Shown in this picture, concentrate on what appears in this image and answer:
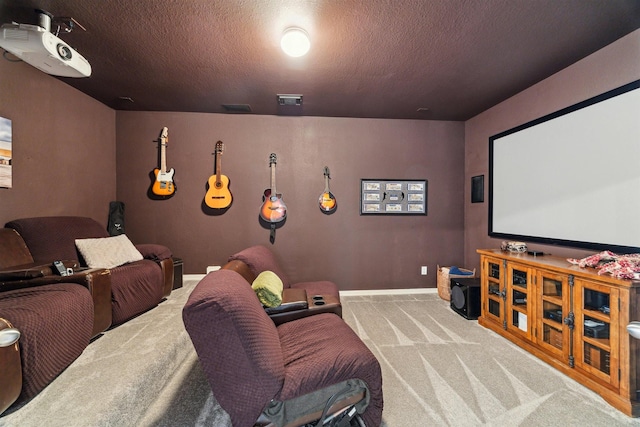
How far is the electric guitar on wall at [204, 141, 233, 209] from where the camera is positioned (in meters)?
3.47

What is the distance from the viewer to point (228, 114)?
3.56 meters

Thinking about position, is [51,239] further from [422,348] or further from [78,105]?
[422,348]

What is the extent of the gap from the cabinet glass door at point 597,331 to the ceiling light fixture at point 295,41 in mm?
2654

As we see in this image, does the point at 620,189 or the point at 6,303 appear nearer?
the point at 6,303

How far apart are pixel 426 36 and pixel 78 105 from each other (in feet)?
12.1

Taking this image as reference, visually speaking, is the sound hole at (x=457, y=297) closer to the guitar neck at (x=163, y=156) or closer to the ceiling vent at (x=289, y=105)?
the ceiling vent at (x=289, y=105)

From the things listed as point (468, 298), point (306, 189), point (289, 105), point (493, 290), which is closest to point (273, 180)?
point (306, 189)

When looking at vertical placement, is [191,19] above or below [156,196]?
above

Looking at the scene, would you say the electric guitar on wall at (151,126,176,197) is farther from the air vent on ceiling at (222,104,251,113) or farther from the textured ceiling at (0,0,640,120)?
the air vent on ceiling at (222,104,251,113)

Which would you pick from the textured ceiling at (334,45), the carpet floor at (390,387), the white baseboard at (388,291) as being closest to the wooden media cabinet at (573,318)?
the carpet floor at (390,387)

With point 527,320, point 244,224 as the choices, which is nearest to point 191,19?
point 244,224

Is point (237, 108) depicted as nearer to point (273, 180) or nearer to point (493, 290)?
point (273, 180)

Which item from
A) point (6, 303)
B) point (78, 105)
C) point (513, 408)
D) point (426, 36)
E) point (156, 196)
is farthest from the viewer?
point (156, 196)

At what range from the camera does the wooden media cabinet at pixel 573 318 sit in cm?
157
